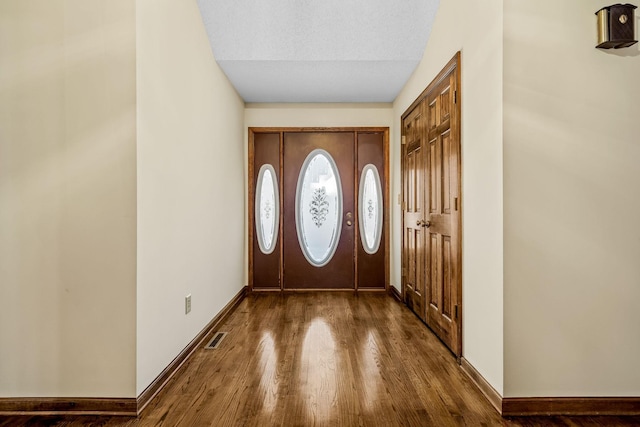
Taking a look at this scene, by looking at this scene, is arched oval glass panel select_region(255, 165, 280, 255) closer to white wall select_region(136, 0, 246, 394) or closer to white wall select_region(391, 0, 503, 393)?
white wall select_region(136, 0, 246, 394)

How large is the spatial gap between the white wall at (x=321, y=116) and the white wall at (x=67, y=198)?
2.57m

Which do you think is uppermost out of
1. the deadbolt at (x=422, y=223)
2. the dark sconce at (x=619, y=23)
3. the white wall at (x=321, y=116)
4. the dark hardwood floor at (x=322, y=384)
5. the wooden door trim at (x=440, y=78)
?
the white wall at (x=321, y=116)

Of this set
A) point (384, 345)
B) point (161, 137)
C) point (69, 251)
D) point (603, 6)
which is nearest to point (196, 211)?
point (161, 137)

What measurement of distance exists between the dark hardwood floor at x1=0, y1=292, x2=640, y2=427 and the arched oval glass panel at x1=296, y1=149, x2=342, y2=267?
1292 mm

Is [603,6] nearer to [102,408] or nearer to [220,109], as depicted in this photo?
[220,109]

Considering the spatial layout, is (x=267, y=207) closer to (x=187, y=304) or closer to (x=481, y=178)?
(x=187, y=304)

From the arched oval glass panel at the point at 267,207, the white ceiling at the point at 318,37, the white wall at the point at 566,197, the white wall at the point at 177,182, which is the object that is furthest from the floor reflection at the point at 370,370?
the white ceiling at the point at 318,37

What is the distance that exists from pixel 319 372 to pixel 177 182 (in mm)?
1476

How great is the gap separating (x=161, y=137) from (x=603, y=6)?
93.7 inches

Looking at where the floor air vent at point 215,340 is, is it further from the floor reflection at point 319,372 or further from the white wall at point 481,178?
the white wall at point 481,178

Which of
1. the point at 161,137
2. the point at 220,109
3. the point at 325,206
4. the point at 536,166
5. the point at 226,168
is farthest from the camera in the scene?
the point at 325,206

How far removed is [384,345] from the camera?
2.65 m

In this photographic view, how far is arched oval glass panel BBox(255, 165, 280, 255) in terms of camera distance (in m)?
4.38

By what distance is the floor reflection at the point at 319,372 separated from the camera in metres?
1.82
